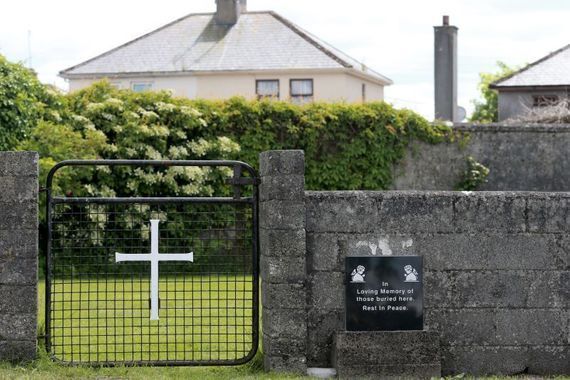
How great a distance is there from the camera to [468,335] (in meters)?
8.32

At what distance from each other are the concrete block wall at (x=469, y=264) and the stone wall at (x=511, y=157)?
12.1 meters

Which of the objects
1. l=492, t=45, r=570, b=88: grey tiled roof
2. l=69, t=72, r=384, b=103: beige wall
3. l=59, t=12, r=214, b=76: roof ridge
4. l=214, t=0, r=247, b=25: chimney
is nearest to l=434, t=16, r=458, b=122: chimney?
l=492, t=45, r=570, b=88: grey tiled roof

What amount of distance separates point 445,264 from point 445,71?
86.4ft

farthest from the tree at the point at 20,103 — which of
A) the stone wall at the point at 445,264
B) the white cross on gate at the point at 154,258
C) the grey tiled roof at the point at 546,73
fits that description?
the grey tiled roof at the point at 546,73

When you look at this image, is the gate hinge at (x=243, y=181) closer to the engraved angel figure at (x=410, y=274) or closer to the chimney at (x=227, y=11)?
the engraved angel figure at (x=410, y=274)

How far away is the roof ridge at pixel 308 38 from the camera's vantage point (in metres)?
39.2

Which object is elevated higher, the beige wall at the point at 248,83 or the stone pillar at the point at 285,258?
the beige wall at the point at 248,83

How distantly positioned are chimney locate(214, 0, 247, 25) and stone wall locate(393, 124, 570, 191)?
2270 cm

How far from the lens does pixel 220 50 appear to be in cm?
4047

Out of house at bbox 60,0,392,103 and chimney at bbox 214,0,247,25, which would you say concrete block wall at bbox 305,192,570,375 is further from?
chimney at bbox 214,0,247,25

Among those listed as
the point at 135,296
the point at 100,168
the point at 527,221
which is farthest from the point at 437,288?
the point at 100,168

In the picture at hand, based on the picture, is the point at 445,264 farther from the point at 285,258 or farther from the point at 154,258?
the point at 154,258

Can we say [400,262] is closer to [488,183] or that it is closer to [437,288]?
[437,288]

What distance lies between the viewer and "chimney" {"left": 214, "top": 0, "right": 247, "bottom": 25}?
136ft
